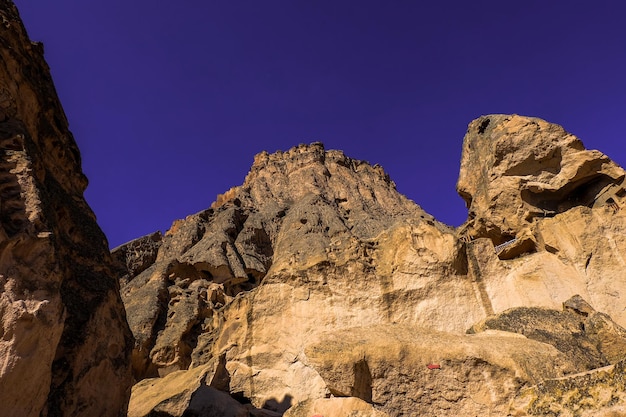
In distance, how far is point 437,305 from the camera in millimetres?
15117

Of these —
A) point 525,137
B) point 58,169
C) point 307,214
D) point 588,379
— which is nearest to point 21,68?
point 58,169

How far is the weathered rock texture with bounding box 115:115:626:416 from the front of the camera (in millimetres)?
8188

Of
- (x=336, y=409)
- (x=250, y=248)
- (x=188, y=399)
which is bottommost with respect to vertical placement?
(x=336, y=409)

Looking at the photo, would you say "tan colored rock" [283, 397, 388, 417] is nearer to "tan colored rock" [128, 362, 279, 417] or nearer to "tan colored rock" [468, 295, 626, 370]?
"tan colored rock" [128, 362, 279, 417]

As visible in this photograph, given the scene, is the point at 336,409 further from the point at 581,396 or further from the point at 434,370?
the point at 581,396

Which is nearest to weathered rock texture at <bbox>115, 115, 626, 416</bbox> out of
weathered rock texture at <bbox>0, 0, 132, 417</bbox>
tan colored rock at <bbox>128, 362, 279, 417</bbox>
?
tan colored rock at <bbox>128, 362, 279, 417</bbox>

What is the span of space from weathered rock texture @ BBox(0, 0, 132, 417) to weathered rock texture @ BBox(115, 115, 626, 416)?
4.01 metres

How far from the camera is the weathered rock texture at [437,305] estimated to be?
26.9 ft

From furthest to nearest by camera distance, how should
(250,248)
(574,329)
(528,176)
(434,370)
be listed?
(250,248)
(528,176)
(574,329)
(434,370)

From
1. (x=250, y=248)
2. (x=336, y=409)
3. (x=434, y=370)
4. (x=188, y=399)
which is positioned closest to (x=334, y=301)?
(x=188, y=399)

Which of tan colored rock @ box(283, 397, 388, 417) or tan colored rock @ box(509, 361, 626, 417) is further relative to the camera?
tan colored rock @ box(283, 397, 388, 417)

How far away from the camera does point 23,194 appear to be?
6.96 metres

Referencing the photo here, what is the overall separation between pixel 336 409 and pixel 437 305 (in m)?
8.91

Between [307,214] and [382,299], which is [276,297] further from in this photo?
[307,214]
